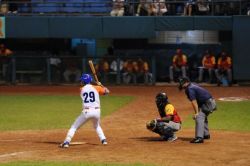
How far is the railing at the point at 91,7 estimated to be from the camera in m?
30.4

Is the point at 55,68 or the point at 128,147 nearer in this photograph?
the point at 128,147

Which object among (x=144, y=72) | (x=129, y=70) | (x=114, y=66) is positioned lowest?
(x=144, y=72)

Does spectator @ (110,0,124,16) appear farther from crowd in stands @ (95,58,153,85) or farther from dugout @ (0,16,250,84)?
crowd in stands @ (95,58,153,85)

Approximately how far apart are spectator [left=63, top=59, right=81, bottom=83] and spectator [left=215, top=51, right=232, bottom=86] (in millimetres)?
7477

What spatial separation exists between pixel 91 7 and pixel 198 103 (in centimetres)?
1916

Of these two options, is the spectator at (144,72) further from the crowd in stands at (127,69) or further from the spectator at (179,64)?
the spectator at (179,64)

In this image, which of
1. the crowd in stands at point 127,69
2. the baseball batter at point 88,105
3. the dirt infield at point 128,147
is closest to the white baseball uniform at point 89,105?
the baseball batter at point 88,105

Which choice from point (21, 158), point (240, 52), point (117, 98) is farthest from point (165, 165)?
point (240, 52)

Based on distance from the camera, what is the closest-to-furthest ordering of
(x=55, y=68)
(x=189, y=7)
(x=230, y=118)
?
(x=230, y=118) → (x=189, y=7) → (x=55, y=68)

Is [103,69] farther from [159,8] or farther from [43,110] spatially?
[43,110]

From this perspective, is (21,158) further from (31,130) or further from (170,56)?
(170,56)

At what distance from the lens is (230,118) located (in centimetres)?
1872

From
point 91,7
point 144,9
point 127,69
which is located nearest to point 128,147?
point 127,69

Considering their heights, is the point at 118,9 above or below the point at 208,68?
above
